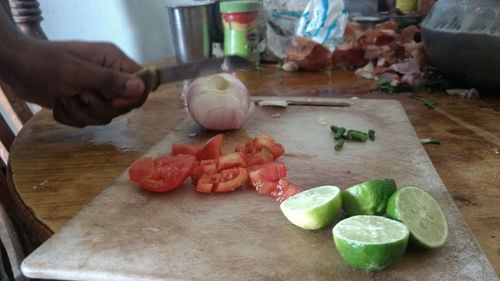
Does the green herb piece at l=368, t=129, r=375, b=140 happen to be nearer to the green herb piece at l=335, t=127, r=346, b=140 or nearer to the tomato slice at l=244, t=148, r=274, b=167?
the green herb piece at l=335, t=127, r=346, b=140

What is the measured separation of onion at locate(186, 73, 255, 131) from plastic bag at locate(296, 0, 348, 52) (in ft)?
2.84

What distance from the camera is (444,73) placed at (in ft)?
4.50

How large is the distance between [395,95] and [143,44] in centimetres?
161

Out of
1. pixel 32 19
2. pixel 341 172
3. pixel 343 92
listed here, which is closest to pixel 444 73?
pixel 343 92

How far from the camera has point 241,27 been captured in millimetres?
1748

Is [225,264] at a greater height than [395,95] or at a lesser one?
greater

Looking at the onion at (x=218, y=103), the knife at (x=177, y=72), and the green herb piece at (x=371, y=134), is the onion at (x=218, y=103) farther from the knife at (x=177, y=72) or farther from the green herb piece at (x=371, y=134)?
the green herb piece at (x=371, y=134)

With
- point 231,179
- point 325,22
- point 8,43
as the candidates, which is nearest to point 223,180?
point 231,179

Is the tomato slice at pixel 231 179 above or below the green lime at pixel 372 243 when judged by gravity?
below

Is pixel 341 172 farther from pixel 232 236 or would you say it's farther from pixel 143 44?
pixel 143 44

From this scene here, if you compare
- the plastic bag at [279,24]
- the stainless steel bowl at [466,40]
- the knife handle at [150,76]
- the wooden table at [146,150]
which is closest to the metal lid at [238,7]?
the plastic bag at [279,24]

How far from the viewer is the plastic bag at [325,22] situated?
6.00 feet

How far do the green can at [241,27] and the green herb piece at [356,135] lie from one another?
0.82 metres

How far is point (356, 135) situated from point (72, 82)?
2.13ft
